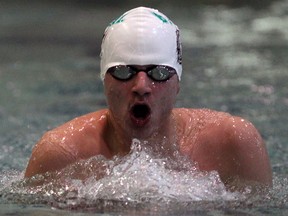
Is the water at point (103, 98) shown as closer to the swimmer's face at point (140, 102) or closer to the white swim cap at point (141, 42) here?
the swimmer's face at point (140, 102)

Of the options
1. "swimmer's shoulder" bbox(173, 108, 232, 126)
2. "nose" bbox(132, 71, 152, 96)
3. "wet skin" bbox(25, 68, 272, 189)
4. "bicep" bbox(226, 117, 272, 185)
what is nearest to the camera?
"nose" bbox(132, 71, 152, 96)

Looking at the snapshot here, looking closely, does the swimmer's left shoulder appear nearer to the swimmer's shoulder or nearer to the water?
the swimmer's shoulder

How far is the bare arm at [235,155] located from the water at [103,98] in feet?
0.21

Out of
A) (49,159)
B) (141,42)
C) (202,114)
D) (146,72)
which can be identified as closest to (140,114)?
(146,72)

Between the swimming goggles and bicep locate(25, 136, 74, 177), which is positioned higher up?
the swimming goggles

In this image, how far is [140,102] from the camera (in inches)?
102

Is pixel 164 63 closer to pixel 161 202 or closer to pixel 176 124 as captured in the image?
pixel 176 124

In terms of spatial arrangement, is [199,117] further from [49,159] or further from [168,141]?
[49,159]

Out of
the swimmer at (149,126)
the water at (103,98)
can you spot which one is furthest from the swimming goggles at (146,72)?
the water at (103,98)

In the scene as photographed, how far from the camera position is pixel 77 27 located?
6.50m

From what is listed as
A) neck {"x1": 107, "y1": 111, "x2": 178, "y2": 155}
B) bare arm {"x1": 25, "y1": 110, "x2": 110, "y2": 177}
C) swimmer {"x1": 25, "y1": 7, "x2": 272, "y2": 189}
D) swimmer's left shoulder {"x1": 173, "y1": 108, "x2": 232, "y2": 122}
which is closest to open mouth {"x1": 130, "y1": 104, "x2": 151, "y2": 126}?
swimmer {"x1": 25, "y1": 7, "x2": 272, "y2": 189}

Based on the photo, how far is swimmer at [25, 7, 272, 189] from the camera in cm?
265

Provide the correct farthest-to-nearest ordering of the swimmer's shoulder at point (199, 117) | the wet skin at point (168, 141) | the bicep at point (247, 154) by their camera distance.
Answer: the swimmer's shoulder at point (199, 117), the bicep at point (247, 154), the wet skin at point (168, 141)

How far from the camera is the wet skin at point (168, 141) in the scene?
8.84 feet
